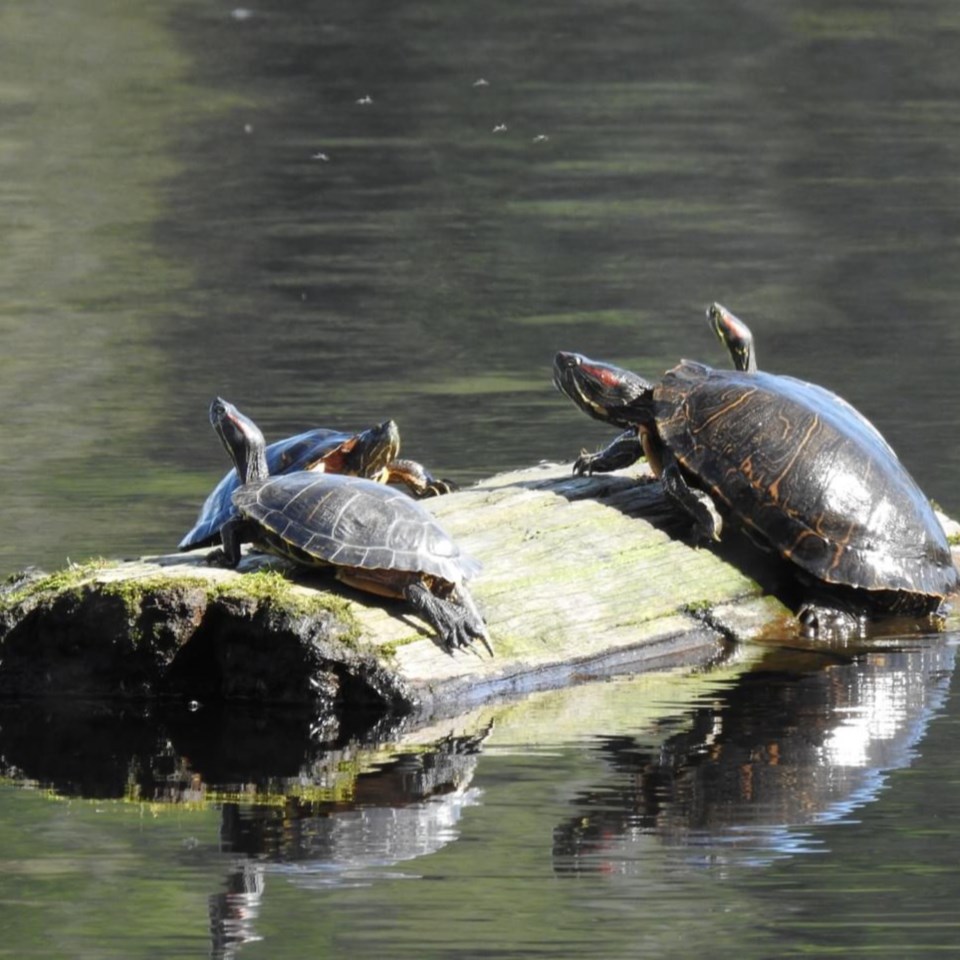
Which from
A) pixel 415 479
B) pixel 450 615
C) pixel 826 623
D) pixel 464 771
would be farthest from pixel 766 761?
pixel 415 479

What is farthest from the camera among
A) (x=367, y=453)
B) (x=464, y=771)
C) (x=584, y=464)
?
(x=584, y=464)

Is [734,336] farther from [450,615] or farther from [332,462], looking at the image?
[450,615]

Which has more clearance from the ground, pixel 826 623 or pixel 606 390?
pixel 606 390

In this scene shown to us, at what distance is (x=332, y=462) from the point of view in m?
9.15

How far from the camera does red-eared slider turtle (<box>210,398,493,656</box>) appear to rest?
7824 mm

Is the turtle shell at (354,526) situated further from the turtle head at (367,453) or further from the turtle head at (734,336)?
the turtle head at (734,336)

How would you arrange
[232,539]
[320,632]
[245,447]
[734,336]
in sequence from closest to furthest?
1. [320,632]
2. [232,539]
3. [245,447]
4. [734,336]

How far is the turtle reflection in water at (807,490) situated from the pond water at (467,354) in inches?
14.7

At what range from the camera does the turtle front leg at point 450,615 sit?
782 centimetres

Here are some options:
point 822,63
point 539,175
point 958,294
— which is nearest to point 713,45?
point 822,63

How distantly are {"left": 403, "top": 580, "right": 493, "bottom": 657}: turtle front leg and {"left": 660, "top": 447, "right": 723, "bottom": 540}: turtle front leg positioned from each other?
4.23 feet

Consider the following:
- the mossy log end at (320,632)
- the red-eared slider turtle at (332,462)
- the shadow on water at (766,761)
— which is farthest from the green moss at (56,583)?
the shadow on water at (766,761)

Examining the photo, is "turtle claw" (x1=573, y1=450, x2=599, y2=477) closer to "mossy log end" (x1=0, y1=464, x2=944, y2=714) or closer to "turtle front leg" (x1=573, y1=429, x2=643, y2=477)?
"turtle front leg" (x1=573, y1=429, x2=643, y2=477)

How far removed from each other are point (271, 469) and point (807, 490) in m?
2.02
